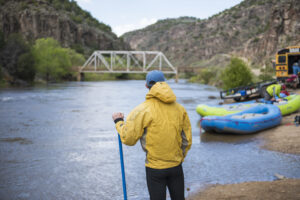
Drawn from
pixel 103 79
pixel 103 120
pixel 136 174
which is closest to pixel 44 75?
pixel 103 79

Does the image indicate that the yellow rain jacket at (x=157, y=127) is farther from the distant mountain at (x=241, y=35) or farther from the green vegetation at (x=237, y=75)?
the distant mountain at (x=241, y=35)

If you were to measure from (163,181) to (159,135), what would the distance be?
0.55 meters

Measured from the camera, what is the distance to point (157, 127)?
151 inches

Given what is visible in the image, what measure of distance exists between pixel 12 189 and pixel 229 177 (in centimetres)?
523

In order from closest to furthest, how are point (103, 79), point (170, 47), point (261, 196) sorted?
point (261, 196), point (103, 79), point (170, 47)

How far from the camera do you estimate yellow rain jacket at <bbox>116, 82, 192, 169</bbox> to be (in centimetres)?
382

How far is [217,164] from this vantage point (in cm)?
942

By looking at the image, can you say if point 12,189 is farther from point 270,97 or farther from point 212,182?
point 270,97

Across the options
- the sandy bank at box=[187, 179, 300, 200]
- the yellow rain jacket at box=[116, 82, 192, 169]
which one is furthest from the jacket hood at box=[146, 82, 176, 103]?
the sandy bank at box=[187, 179, 300, 200]

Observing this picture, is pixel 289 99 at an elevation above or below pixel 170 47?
below

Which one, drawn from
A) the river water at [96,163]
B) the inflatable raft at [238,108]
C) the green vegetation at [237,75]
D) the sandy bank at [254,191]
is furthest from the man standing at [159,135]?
the green vegetation at [237,75]

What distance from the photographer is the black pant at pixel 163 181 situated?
3.82 m

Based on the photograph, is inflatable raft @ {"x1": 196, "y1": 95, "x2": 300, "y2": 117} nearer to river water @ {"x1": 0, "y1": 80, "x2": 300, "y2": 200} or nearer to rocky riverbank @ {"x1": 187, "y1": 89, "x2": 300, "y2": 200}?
river water @ {"x1": 0, "y1": 80, "x2": 300, "y2": 200}

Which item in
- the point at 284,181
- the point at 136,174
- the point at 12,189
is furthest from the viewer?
the point at 136,174
